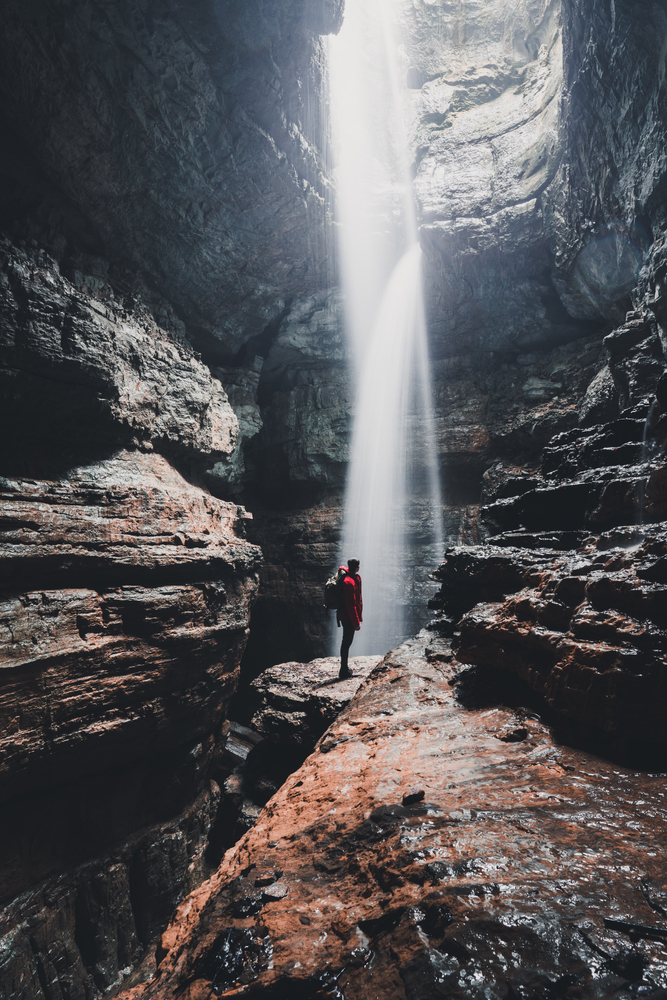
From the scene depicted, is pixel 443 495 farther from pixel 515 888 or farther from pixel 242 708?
pixel 515 888

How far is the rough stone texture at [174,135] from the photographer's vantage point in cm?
911

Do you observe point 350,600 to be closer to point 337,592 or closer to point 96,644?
point 337,592

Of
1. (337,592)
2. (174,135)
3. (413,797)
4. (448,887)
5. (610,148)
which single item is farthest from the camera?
(174,135)

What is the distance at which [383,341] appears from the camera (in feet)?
60.3

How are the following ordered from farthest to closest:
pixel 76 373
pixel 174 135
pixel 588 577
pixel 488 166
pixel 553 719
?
1. pixel 488 166
2. pixel 174 135
3. pixel 76 373
4. pixel 588 577
5. pixel 553 719

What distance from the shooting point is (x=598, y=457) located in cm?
725

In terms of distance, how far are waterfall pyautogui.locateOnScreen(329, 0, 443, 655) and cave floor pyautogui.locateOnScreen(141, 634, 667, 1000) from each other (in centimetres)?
1338

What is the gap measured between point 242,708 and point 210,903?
44.1 ft

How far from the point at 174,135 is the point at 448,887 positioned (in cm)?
1483

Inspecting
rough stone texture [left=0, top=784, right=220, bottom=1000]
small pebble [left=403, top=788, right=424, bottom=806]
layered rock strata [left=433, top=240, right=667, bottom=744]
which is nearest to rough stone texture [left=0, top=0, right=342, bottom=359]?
layered rock strata [left=433, top=240, right=667, bottom=744]

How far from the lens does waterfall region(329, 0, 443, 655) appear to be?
54.6 feet

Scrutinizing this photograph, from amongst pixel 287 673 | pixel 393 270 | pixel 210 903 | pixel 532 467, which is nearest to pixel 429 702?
pixel 210 903

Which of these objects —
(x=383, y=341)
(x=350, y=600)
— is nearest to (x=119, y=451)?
(x=350, y=600)

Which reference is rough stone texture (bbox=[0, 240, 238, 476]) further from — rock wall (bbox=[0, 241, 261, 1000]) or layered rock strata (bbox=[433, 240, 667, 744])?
layered rock strata (bbox=[433, 240, 667, 744])
